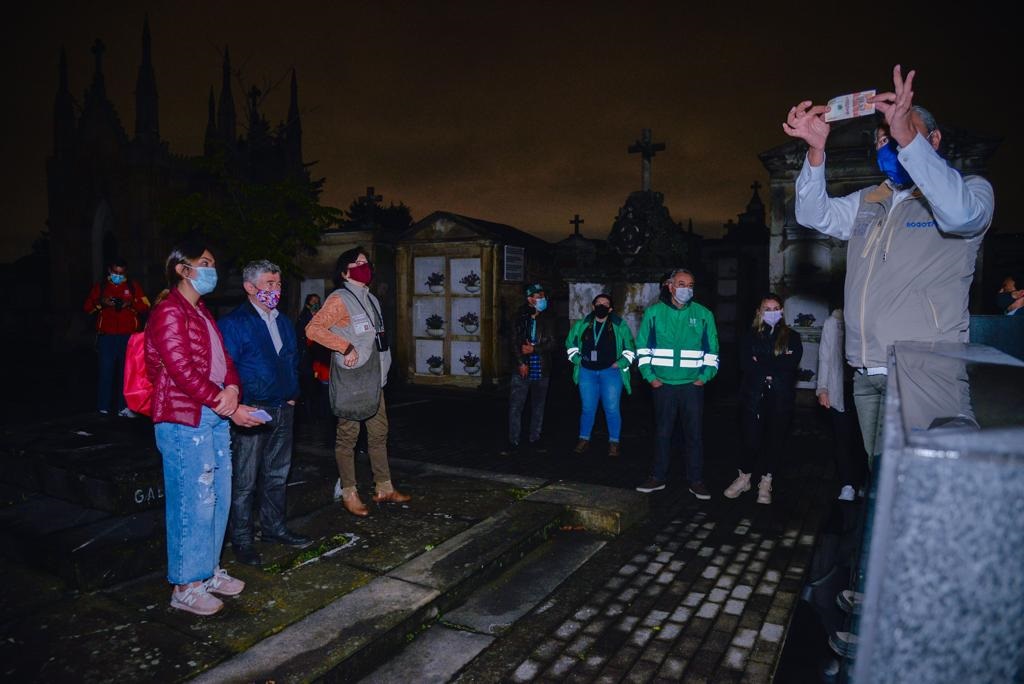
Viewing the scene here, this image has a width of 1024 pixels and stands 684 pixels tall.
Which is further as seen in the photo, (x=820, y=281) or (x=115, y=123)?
(x=115, y=123)

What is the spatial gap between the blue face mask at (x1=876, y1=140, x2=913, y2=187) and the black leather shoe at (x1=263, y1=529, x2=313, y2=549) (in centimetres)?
426

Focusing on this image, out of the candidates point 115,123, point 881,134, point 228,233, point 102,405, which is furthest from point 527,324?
point 115,123

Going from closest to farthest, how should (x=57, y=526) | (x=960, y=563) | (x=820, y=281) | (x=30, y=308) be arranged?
(x=960, y=563)
(x=57, y=526)
(x=820, y=281)
(x=30, y=308)

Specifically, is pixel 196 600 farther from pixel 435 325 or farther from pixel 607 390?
pixel 435 325

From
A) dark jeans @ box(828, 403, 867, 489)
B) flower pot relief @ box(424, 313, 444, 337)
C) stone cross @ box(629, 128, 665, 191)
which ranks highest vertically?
stone cross @ box(629, 128, 665, 191)

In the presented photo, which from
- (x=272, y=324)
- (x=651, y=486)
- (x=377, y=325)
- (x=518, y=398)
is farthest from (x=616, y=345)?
(x=272, y=324)

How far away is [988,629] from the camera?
2.92 ft

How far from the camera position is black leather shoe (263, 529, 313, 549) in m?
4.78

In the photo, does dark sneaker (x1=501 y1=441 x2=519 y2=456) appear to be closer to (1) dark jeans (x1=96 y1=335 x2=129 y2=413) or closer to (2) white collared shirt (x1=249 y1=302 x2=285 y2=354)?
(2) white collared shirt (x1=249 y1=302 x2=285 y2=354)

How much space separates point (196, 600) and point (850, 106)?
4095 millimetres

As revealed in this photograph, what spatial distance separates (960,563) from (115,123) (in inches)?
1430

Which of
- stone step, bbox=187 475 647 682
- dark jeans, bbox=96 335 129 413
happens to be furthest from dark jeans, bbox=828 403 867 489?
dark jeans, bbox=96 335 129 413

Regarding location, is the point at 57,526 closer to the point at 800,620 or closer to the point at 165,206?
the point at 800,620

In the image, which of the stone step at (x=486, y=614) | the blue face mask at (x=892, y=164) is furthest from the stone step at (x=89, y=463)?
the blue face mask at (x=892, y=164)
